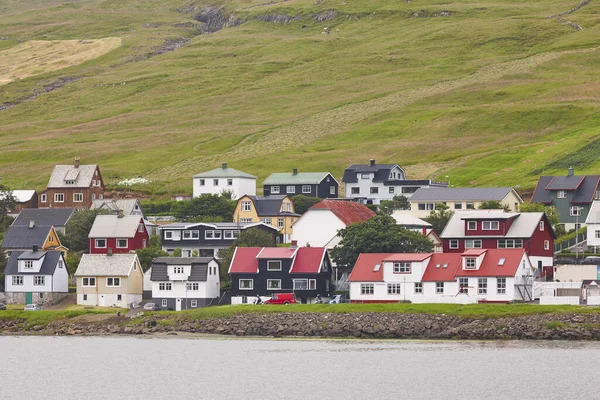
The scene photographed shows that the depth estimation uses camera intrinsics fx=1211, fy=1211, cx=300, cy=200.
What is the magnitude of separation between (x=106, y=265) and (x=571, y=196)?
52638 millimetres

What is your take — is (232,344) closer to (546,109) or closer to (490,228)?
(490,228)

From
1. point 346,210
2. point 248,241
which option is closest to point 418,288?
point 248,241

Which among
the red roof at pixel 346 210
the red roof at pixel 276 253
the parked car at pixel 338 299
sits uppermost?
the red roof at pixel 346 210

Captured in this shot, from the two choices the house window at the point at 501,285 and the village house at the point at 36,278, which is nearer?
the house window at the point at 501,285

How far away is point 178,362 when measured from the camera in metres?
81.2

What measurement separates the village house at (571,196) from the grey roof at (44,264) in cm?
5322

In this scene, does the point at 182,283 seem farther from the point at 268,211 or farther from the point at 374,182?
the point at 374,182

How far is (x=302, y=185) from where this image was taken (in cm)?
16212

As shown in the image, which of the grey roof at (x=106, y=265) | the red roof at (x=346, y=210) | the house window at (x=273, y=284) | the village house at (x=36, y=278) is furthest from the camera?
the red roof at (x=346, y=210)

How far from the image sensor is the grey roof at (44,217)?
136000mm

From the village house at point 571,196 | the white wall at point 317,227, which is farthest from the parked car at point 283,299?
the village house at point 571,196

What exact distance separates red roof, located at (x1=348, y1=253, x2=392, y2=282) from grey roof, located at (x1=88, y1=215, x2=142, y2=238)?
30.6m

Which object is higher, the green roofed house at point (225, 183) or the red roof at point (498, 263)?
the green roofed house at point (225, 183)

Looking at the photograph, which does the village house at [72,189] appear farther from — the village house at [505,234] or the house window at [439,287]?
the house window at [439,287]
